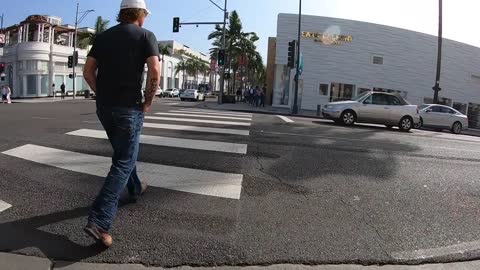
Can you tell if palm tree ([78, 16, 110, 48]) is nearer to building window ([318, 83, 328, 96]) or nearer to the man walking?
building window ([318, 83, 328, 96])

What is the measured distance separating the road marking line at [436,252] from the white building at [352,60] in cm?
3314

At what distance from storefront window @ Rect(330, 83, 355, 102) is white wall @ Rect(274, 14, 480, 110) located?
0.40 metres

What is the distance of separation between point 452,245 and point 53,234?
358 cm

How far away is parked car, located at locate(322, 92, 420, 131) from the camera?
57.6ft

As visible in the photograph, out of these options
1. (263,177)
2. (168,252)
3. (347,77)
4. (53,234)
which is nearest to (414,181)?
(263,177)

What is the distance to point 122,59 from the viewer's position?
154 inches

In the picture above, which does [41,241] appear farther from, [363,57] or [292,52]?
[363,57]

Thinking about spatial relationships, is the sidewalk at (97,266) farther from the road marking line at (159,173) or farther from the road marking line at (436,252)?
the road marking line at (159,173)

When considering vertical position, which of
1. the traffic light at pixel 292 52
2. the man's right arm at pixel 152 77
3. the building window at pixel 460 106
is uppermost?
the traffic light at pixel 292 52

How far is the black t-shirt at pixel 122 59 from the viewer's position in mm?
3910

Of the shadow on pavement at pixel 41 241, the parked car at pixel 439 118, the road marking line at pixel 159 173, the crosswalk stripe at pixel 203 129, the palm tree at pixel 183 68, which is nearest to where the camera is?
the shadow on pavement at pixel 41 241

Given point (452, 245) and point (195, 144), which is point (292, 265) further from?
point (195, 144)

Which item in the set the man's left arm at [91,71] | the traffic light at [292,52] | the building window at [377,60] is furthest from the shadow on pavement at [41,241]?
the building window at [377,60]

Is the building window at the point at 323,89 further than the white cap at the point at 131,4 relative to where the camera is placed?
Yes
